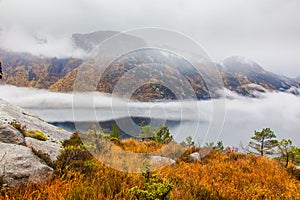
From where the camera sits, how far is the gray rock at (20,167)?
5152mm

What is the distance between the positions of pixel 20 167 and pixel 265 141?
41476 mm

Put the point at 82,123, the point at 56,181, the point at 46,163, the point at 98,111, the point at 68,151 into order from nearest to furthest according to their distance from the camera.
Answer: the point at 56,181
the point at 46,163
the point at 68,151
the point at 98,111
the point at 82,123

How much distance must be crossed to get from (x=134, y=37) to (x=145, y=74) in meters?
1.19

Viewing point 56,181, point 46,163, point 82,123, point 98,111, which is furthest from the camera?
point 82,123

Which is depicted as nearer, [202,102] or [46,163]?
[46,163]

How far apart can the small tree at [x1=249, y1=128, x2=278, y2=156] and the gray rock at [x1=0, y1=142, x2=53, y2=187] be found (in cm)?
2068

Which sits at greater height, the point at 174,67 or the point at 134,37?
the point at 134,37

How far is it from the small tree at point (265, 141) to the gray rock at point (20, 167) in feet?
67.9

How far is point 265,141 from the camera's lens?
40.8 m

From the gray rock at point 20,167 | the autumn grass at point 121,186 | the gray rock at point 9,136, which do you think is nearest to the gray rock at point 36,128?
the gray rock at point 9,136

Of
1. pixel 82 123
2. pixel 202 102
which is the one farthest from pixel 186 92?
pixel 82 123

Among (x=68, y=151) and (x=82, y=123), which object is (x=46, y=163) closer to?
(x=68, y=151)

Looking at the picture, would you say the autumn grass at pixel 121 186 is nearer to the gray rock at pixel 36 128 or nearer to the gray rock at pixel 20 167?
the gray rock at pixel 20 167

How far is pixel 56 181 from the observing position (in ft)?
17.7
